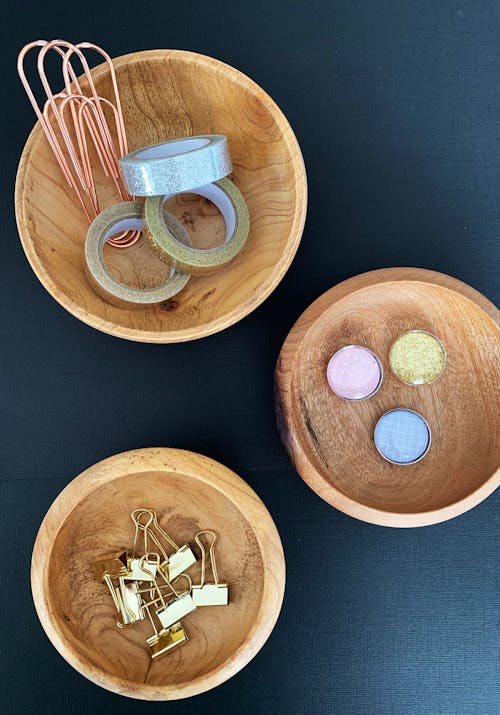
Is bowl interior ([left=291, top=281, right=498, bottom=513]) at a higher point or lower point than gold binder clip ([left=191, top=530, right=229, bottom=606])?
higher

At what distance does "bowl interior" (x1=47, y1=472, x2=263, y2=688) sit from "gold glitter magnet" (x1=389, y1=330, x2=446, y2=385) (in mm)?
240

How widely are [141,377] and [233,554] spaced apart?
0.23m

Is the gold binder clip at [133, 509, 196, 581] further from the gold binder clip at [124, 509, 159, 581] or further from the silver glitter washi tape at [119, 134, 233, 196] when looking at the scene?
the silver glitter washi tape at [119, 134, 233, 196]

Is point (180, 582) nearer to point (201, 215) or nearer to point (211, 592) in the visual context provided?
point (211, 592)

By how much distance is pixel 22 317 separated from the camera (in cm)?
79

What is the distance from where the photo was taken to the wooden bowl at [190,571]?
0.65 metres

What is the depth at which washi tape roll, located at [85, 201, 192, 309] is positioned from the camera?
2.25ft

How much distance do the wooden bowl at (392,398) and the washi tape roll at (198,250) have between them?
10cm

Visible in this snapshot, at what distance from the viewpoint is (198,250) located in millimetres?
694

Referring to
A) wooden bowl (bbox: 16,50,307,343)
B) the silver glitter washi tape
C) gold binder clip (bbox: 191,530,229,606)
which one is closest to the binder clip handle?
gold binder clip (bbox: 191,530,229,606)

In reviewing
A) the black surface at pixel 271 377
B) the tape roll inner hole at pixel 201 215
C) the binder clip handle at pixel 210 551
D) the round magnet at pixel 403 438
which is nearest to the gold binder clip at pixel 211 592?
the binder clip handle at pixel 210 551

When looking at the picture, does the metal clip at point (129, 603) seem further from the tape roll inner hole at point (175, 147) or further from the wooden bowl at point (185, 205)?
the tape roll inner hole at point (175, 147)

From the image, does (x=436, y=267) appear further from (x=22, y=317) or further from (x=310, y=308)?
(x=22, y=317)

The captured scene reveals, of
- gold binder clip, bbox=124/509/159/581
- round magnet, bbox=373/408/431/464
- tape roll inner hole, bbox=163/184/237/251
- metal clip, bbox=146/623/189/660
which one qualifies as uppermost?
tape roll inner hole, bbox=163/184/237/251
